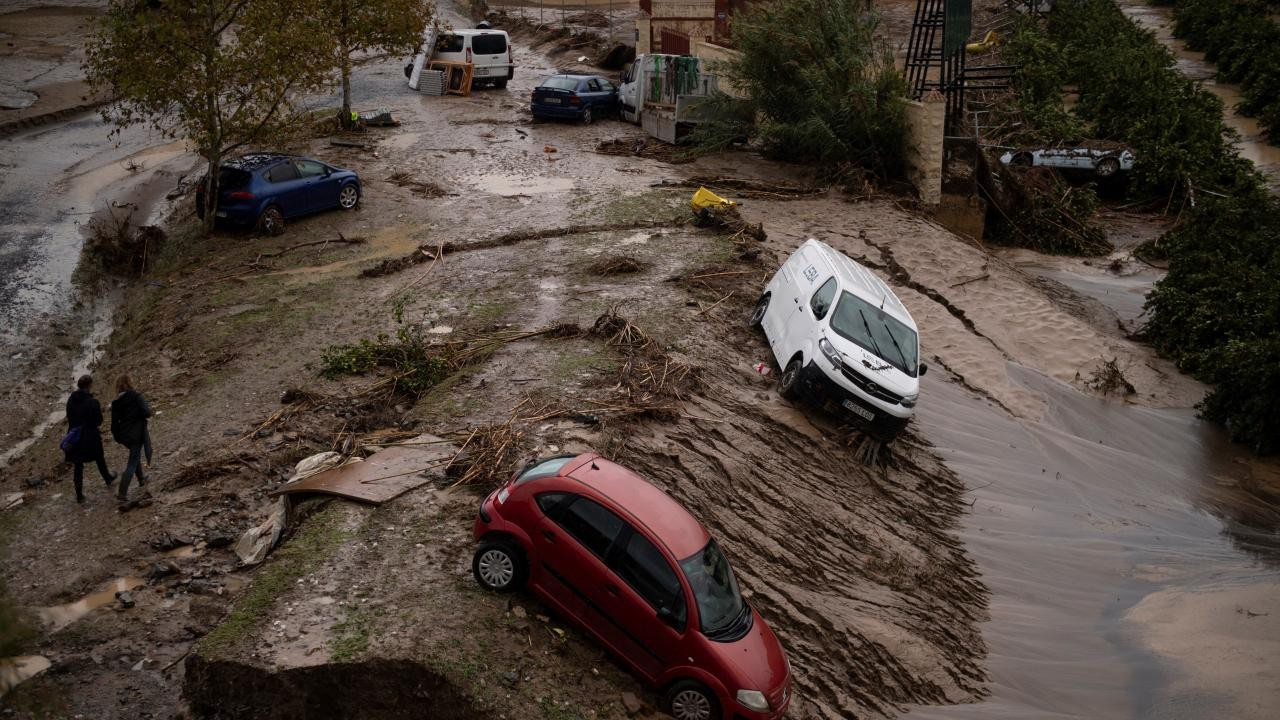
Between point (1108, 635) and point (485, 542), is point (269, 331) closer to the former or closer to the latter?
point (485, 542)

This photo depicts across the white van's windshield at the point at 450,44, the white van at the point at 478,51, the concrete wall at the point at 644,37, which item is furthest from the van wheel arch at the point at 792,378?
the concrete wall at the point at 644,37

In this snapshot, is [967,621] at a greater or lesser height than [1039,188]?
lesser

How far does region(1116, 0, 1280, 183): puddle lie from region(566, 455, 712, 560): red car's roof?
27007mm

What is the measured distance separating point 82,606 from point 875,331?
9.43 m

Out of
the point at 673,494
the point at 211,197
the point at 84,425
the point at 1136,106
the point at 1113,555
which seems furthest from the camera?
the point at 1136,106

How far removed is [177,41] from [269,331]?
7.26 meters

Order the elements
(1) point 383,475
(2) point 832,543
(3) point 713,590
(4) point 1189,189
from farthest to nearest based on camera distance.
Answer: (4) point 1189,189 < (2) point 832,543 < (1) point 383,475 < (3) point 713,590

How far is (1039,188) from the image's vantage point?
81.3 ft

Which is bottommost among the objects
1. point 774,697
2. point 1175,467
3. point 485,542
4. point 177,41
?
point 1175,467

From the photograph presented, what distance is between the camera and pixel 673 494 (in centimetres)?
1048

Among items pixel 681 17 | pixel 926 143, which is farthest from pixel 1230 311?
pixel 681 17

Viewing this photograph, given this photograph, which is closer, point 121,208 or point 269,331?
point 269,331

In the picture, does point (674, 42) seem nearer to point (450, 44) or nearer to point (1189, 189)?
point (450, 44)

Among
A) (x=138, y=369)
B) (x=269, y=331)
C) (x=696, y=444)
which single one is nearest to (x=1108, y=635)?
(x=696, y=444)
